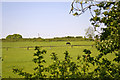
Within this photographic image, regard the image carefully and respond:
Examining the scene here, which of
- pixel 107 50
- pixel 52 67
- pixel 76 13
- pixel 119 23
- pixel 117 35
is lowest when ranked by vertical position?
pixel 52 67

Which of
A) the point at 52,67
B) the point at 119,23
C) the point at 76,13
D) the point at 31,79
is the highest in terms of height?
the point at 76,13

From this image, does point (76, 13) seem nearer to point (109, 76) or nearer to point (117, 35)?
point (117, 35)

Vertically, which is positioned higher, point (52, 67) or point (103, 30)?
point (103, 30)

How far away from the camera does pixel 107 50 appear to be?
2371 mm

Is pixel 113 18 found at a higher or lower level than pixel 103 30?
higher

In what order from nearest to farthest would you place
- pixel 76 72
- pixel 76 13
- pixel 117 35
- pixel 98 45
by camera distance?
pixel 117 35 < pixel 98 45 < pixel 76 13 < pixel 76 72

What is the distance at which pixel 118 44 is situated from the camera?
2303mm

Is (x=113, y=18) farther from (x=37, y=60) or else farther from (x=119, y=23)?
(x=37, y=60)

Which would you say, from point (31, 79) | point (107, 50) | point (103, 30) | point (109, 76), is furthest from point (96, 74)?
point (31, 79)

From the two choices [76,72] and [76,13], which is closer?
[76,13]

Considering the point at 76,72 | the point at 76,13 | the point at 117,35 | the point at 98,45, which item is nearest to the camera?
the point at 117,35

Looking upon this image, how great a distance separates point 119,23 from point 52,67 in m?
1.40

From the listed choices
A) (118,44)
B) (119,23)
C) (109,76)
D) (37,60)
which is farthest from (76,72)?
(119,23)

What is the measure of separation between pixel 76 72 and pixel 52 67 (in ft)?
1.48
